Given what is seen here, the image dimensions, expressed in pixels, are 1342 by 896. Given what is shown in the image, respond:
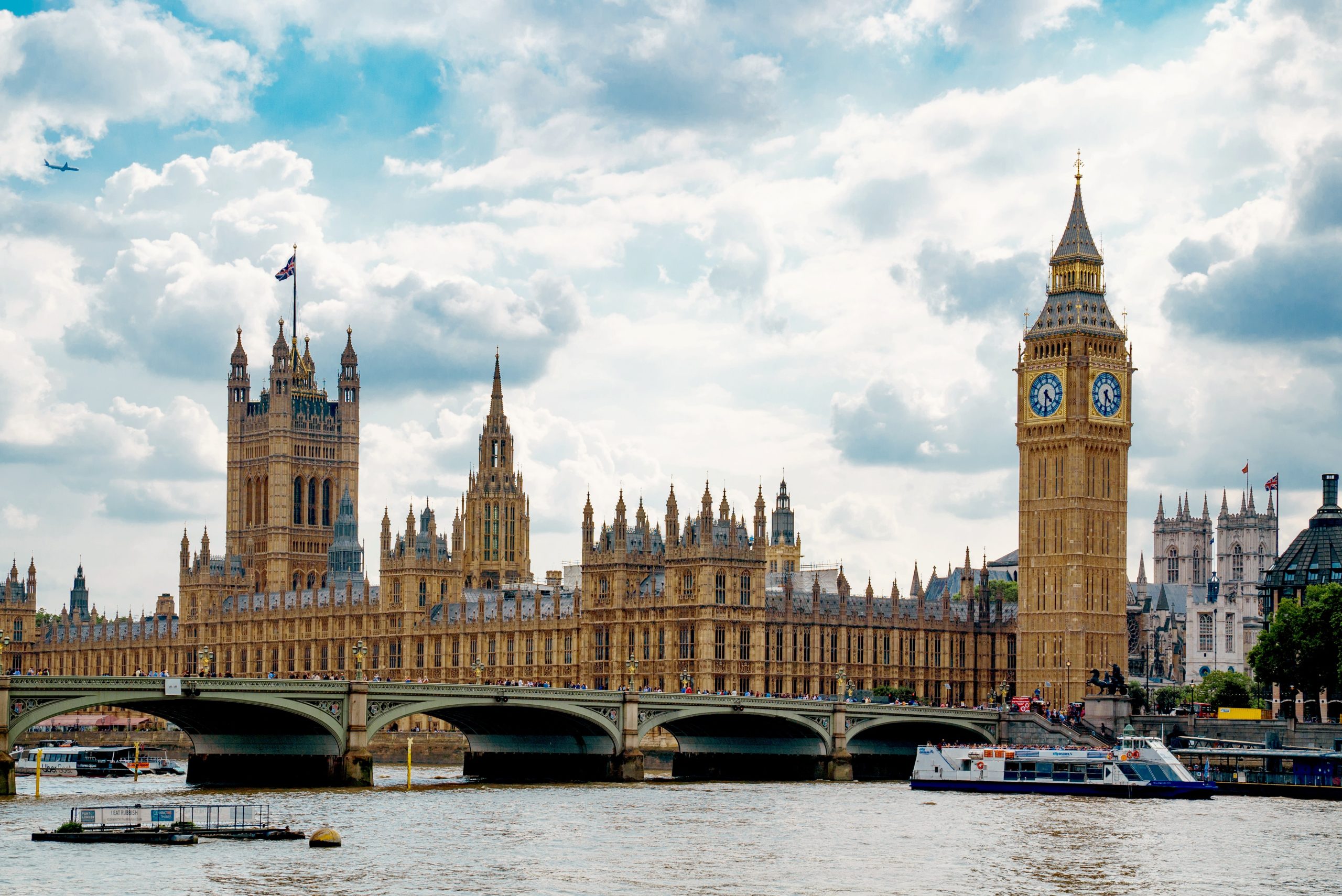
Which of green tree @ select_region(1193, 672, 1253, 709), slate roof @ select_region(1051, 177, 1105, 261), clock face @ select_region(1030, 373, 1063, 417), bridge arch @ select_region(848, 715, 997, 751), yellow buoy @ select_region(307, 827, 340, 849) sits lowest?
yellow buoy @ select_region(307, 827, 340, 849)

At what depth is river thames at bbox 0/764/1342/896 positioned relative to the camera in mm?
71062

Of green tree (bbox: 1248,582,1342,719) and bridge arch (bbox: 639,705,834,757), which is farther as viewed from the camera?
green tree (bbox: 1248,582,1342,719)

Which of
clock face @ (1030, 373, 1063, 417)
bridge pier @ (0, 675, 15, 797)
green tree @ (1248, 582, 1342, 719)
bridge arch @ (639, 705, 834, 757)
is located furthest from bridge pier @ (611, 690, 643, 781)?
clock face @ (1030, 373, 1063, 417)

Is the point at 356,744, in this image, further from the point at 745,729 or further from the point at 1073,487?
the point at 1073,487

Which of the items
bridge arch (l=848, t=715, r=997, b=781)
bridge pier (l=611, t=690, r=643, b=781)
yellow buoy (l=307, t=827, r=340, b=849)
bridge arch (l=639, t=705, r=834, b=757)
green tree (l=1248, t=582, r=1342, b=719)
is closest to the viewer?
yellow buoy (l=307, t=827, r=340, b=849)

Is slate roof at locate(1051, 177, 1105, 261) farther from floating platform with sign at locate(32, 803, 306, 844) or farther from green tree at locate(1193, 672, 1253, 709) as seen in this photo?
floating platform with sign at locate(32, 803, 306, 844)

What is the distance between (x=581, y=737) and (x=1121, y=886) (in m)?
56.2

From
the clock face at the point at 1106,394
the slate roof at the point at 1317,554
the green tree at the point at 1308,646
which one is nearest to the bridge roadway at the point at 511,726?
the green tree at the point at 1308,646

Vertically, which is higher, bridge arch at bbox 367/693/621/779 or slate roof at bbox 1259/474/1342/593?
slate roof at bbox 1259/474/1342/593

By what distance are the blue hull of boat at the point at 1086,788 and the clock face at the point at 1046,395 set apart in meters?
43.5

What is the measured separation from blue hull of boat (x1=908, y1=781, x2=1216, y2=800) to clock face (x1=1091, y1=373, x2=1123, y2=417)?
44.5 meters

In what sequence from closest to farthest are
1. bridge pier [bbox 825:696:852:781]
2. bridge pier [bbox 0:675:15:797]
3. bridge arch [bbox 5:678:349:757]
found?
bridge pier [bbox 0:675:15:797] → bridge arch [bbox 5:678:349:757] → bridge pier [bbox 825:696:852:781]

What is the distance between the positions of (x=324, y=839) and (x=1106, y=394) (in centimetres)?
9117

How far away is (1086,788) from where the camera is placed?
115312 millimetres
